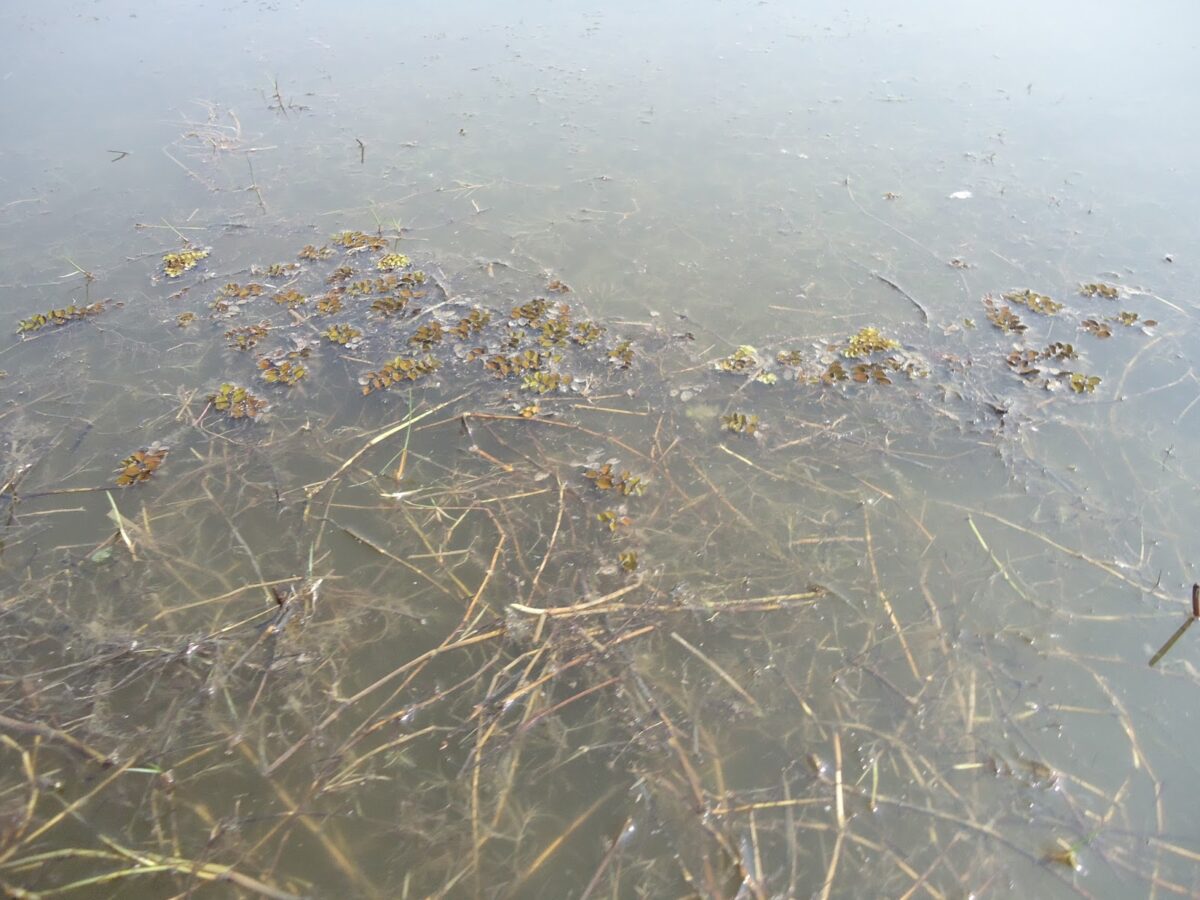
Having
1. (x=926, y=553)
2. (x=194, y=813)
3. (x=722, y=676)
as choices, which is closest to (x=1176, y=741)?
(x=926, y=553)

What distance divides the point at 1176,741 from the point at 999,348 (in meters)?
2.24

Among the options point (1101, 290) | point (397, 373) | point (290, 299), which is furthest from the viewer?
point (290, 299)

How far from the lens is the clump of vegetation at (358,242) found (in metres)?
5.02

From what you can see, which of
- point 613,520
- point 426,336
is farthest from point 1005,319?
point 426,336

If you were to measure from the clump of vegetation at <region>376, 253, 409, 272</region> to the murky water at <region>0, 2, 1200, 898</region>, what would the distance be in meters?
0.07

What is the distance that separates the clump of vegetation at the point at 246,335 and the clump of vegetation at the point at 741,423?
2.79 metres

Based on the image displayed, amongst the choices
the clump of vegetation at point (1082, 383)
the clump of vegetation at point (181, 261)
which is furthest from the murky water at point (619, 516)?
the clump of vegetation at point (181, 261)

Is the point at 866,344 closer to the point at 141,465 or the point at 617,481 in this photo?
the point at 617,481

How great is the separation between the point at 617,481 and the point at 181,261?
3.62 m

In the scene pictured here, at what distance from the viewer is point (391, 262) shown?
15.9 feet

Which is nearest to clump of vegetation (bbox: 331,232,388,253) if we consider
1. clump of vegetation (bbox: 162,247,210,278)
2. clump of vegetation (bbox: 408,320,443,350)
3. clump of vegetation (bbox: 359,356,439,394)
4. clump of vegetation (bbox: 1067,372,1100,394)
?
clump of vegetation (bbox: 162,247,210,278)

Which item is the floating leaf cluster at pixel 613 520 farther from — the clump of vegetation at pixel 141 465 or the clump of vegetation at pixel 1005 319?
the clump of vegetation at pixel 1005 319

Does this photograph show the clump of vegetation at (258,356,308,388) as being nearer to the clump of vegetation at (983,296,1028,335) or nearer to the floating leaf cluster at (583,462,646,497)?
the floating leaf cluster at (583,462,646,497)

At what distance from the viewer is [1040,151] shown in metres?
5.77
